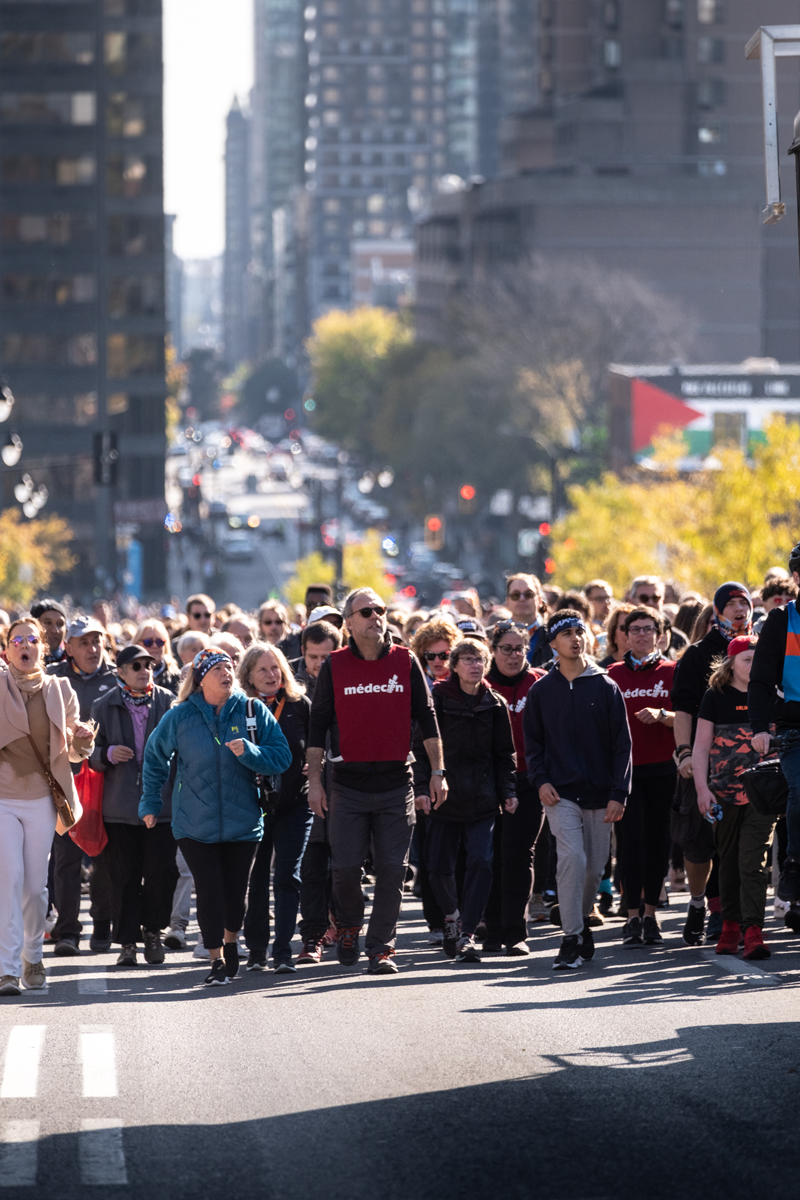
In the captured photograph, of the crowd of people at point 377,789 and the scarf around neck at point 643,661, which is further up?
the scarf around neck at point 643,661

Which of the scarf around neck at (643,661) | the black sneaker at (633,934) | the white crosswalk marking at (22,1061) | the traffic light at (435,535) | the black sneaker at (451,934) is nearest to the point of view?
the white crosswalk marking at (22,1061)

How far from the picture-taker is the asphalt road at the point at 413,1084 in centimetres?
668

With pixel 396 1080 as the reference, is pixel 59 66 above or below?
above

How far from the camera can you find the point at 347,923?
11523 millimetres

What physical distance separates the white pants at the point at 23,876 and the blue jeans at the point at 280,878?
1251 millimetres

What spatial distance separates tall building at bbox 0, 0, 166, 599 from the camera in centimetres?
9869

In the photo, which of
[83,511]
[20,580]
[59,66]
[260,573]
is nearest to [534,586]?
[20,580]

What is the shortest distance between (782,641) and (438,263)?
125 meters

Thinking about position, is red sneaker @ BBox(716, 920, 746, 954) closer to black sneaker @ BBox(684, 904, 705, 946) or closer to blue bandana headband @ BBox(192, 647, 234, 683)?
black sneaker @ BBox(684, 904, 705, 946)

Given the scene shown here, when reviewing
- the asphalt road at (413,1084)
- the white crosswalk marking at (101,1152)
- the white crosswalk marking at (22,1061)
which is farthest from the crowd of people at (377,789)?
the white crosswalk marking at (101,1152)

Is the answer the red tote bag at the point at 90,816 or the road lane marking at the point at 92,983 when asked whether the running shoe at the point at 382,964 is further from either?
the red tote bag at the point at 90,816

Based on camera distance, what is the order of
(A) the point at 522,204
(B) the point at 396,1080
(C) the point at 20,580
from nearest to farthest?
(B) the point at 396,1080 → (C) the point at 20,580 → (A) the point at 522,204

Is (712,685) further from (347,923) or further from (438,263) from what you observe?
(438,263)

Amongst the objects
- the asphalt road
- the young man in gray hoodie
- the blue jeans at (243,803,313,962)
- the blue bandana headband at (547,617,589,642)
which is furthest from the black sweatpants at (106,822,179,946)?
the blue bandana headband at (547,617,589,642)
